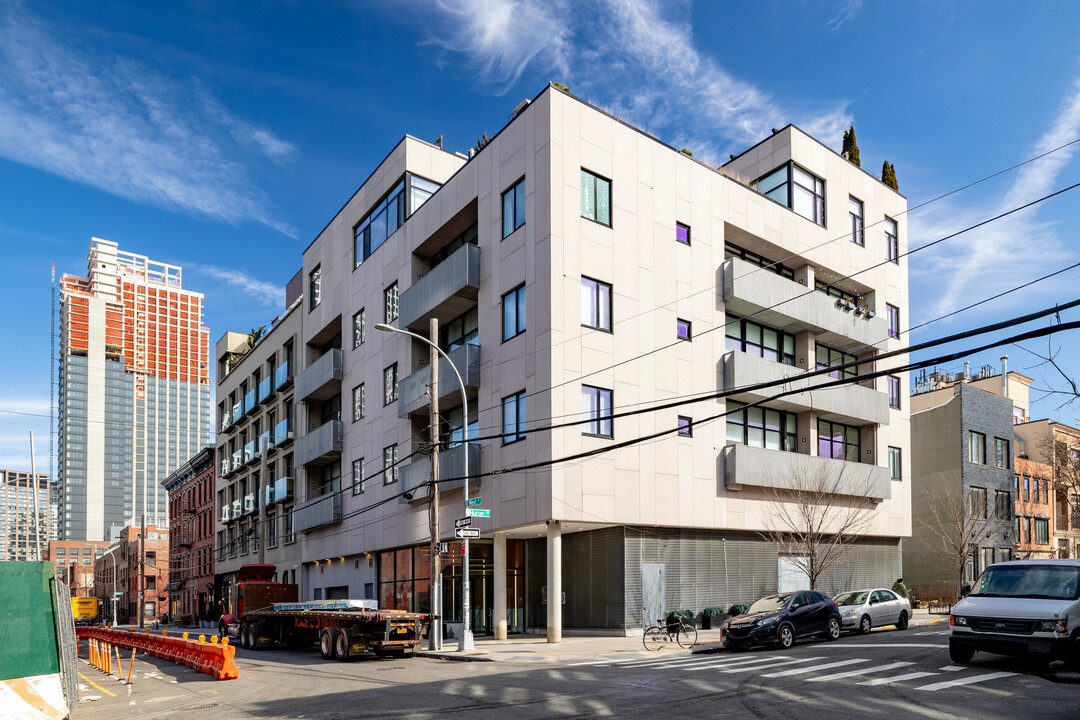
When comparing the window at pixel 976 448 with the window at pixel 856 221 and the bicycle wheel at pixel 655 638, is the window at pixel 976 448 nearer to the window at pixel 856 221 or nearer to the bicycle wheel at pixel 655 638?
the window at pixel 856 221

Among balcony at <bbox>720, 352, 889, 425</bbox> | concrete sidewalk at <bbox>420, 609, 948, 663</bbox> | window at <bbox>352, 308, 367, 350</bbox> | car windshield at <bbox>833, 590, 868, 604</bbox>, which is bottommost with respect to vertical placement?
concrete sidewalk at <bbox>420, 609, 948, 663</bbox>

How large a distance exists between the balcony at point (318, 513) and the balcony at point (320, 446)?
6.68ft

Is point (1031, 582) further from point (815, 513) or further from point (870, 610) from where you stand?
point (815, 513)

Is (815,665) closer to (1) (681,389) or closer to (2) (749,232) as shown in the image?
(1) (681,389)

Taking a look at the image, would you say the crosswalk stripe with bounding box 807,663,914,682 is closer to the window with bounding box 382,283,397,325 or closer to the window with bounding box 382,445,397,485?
the window with bounding box 382,445,397,485

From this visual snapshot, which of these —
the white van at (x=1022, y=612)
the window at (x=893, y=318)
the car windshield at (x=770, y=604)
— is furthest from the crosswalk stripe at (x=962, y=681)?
the window at (x=893, y=318)

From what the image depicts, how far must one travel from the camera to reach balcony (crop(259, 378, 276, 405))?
5872cm

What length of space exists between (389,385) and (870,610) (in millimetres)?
22246

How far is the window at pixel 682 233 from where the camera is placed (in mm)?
34406

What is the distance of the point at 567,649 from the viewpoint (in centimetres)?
2631

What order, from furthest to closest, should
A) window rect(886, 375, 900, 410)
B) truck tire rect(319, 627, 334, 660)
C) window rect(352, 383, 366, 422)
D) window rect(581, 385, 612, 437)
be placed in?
window rect(352, 383, 366, 422) < window rect(886, 375, 900, 410) < window rect(581, 385, 612, 437) < truck tire rect(319, 627, 334, 660)

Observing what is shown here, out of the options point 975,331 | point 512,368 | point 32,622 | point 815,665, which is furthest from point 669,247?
point 32,622

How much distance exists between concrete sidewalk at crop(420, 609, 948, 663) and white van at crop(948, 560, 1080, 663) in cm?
803

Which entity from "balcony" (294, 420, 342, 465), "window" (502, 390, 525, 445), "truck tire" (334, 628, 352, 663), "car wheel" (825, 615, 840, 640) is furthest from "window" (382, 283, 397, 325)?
"car wheel" (825, 615, 840, 640)
